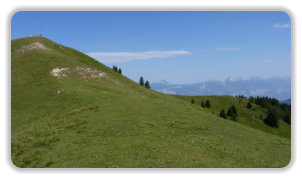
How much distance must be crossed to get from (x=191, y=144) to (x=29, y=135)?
20.2m

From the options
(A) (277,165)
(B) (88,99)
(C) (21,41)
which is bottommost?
(A) (277,165)

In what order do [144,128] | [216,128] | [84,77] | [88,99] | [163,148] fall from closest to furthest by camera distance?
[163,148] < [144,128] < [216,128] < [88,99] < [84,77]

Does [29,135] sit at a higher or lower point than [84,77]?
lower

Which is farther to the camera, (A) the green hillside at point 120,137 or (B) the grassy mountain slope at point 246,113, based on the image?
(B) the grassy mountain slope at point 246,113

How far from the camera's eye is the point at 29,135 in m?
25.4

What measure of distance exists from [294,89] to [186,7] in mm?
13803

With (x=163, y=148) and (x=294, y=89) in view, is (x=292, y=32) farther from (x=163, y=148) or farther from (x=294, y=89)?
(x=163, y=148)

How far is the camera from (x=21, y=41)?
86688 millimetres

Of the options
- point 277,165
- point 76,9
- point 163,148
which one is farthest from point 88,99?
point 277,165

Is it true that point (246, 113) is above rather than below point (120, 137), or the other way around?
below

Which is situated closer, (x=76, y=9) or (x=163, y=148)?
(x=163, y=148)

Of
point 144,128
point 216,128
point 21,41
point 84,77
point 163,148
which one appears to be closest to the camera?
point 163,148

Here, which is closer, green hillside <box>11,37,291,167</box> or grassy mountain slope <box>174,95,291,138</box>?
green hillside <box>11,37,291,167</box>

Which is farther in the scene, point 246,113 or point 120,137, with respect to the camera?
point 246,113
